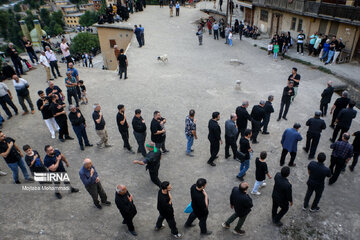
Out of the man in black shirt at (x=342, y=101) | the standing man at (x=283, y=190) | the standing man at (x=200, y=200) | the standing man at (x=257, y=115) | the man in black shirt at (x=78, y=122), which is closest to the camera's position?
the standing man at (x=200, y=200)

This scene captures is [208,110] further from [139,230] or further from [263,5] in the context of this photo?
[263,5]

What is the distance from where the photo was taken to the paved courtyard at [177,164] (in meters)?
5.93

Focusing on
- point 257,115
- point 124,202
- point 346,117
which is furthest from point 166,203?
point 346,117

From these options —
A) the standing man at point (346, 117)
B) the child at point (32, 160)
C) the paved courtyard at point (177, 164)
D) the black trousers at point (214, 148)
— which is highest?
the child at point (32, 160)

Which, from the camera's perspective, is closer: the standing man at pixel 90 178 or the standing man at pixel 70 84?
the standing man at pixel 90 178

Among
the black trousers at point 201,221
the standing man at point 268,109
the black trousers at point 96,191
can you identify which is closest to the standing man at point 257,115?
the standing man at point 268,109

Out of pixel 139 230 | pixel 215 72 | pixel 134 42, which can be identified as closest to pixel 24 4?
pixel 134 42

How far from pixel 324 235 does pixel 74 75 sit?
10.4 metres

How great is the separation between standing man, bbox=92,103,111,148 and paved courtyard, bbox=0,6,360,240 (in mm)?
271

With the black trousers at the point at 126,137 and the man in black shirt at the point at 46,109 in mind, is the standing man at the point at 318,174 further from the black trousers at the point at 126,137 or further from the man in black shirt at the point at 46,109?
the man in black shirt at the point at 46,109

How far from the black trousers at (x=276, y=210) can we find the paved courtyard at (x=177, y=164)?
25cm

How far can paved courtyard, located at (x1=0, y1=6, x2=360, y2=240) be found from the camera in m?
5.93

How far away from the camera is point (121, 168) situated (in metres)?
7.88

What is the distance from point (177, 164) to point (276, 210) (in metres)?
3.33
